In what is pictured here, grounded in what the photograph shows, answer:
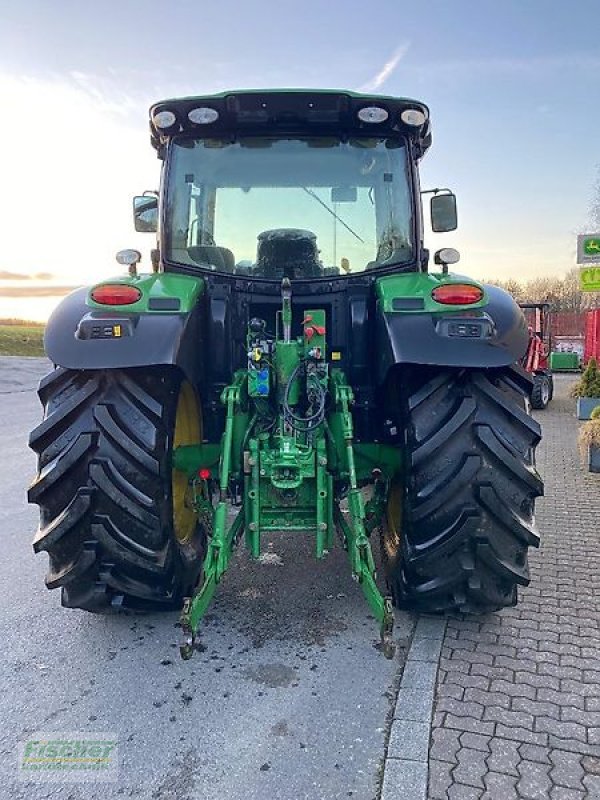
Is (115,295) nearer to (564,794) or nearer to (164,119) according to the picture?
(164,119)

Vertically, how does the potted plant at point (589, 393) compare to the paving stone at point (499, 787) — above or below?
above

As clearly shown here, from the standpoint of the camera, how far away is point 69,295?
3.58 metres

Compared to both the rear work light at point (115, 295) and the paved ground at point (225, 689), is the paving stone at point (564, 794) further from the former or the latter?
the rear work light at point (115, 295)

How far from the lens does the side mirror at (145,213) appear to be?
4406mm

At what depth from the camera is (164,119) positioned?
3.68 metres

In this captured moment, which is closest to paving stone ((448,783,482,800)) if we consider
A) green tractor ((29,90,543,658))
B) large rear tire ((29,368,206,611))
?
green tractor ((29,90,543,658))

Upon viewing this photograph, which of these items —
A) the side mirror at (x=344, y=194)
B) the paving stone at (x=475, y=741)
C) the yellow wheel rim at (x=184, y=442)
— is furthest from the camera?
the side mirror at (x=344, y=194)

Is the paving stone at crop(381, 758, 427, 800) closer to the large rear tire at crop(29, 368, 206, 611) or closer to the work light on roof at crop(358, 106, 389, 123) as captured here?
the large rear tire at crop(29, 368, 206, 611)

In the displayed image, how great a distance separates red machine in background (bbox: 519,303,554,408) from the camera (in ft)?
44.0

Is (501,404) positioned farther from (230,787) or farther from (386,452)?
(230,787)

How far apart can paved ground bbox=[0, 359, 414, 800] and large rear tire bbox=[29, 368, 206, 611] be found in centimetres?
32

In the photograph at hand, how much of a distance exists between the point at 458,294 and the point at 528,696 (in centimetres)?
181

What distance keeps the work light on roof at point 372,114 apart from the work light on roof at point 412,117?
0.34 feet

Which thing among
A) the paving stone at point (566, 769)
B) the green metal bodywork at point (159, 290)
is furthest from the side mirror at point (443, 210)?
the paving stone at point (566, 769)
